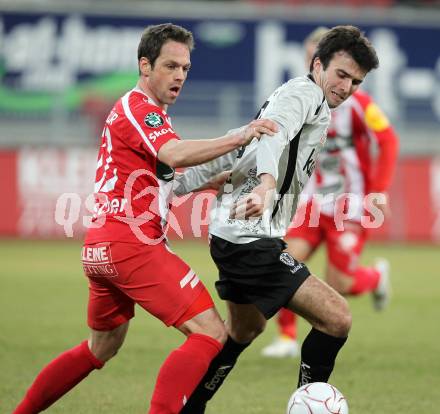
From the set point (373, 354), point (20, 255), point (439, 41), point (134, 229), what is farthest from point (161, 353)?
point (439, 41)

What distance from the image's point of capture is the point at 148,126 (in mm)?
4812

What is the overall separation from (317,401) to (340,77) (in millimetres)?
1709

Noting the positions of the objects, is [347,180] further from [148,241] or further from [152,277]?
[152,277]

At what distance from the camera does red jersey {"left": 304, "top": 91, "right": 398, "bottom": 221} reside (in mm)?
8359

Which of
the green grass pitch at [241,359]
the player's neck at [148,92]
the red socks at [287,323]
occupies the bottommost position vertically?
the green grass pitch at [241,359]

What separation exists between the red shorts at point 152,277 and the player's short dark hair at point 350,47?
1.36m

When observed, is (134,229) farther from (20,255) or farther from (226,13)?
(226,13)

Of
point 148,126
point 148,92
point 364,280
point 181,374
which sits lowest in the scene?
point 364,280

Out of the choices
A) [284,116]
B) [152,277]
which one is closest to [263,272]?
[152,277]

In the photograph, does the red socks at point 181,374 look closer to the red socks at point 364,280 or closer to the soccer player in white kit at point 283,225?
the soccer player in white kit at point 283,225

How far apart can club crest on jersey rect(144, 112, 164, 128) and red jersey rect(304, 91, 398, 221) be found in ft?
12.3

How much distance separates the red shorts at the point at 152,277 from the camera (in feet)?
15.7

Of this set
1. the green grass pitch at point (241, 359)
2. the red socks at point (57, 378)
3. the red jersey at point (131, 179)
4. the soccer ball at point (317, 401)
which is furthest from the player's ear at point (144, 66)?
the green grass pitch at point (241, 359)

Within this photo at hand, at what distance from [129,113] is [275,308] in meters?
1.25
